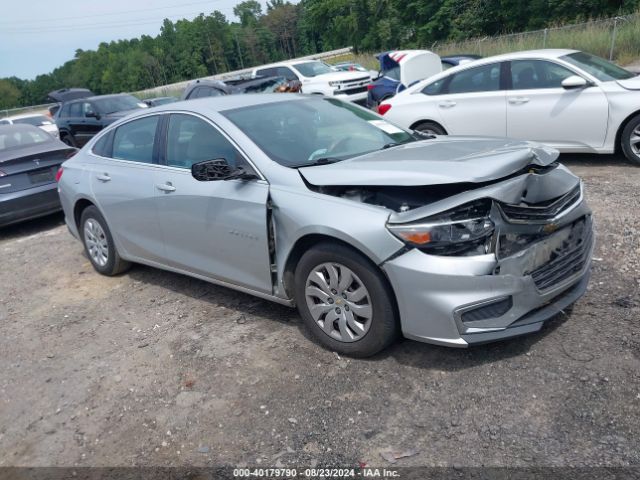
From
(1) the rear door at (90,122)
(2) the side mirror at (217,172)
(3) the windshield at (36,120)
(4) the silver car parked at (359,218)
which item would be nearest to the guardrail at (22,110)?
(3) the windshield at (36,120)

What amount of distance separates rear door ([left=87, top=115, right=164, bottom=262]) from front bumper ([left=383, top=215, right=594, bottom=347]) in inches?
99.8

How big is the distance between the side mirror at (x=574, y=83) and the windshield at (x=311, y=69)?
36.5ft

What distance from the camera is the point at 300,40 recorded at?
121062 millimetres

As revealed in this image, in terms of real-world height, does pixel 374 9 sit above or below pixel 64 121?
above

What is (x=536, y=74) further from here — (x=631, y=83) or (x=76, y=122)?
(x=76, y=122)

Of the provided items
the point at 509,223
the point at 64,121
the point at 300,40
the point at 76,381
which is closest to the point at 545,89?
the point at 509,223

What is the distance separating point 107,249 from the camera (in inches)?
228

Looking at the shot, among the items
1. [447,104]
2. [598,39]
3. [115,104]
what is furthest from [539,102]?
[598,39]

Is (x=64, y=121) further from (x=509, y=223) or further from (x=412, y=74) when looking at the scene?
(x=509, y=223)

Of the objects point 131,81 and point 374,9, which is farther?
point 131,81

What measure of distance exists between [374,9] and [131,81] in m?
A: 51.3

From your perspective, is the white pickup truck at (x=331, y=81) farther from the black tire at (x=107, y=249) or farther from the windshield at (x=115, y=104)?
the black tire at (x=107, y=249)

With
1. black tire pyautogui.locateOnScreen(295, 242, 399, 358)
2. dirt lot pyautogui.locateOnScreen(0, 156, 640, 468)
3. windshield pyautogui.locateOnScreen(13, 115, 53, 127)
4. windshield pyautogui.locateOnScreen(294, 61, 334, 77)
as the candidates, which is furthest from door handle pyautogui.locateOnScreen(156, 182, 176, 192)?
windshield pyautogui.locateOnScreen(13, 115, 53, 127)

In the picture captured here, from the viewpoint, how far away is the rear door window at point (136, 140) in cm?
506
